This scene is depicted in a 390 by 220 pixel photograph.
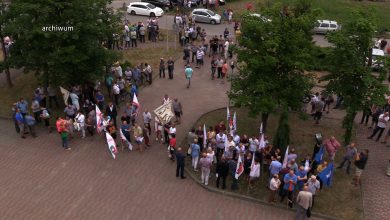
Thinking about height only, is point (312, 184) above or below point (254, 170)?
above

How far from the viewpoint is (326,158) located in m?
18.6

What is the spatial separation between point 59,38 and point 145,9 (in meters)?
19.4

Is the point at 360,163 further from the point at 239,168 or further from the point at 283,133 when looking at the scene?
the point at 239,168

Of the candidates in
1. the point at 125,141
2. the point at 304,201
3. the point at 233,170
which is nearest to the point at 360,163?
the point at 304,201

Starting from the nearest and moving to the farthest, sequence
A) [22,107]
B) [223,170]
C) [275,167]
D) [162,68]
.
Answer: [275,167], [223,170], [22,107], [162,68]

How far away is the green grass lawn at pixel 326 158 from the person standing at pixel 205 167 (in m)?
0.31

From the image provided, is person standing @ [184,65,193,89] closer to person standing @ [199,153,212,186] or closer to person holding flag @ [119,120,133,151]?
person holding flag @ [119,120,133,151]

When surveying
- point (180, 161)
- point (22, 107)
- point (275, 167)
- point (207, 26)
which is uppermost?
point (207, 26)

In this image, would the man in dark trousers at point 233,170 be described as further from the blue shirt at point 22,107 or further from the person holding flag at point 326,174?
the blue shirt at point 22,107

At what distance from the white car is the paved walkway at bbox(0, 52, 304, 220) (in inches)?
811

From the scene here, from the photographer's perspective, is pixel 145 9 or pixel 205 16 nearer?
pixel 205 16

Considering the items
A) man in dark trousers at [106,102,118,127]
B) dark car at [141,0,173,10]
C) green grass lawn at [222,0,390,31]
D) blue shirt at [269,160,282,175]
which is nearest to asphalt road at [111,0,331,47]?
dark car at [141,0,173,10]

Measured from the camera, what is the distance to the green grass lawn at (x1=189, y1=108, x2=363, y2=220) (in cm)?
1574

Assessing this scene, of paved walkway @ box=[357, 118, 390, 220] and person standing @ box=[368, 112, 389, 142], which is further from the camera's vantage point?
person standing @ box=[368, 112, 389, 142]
